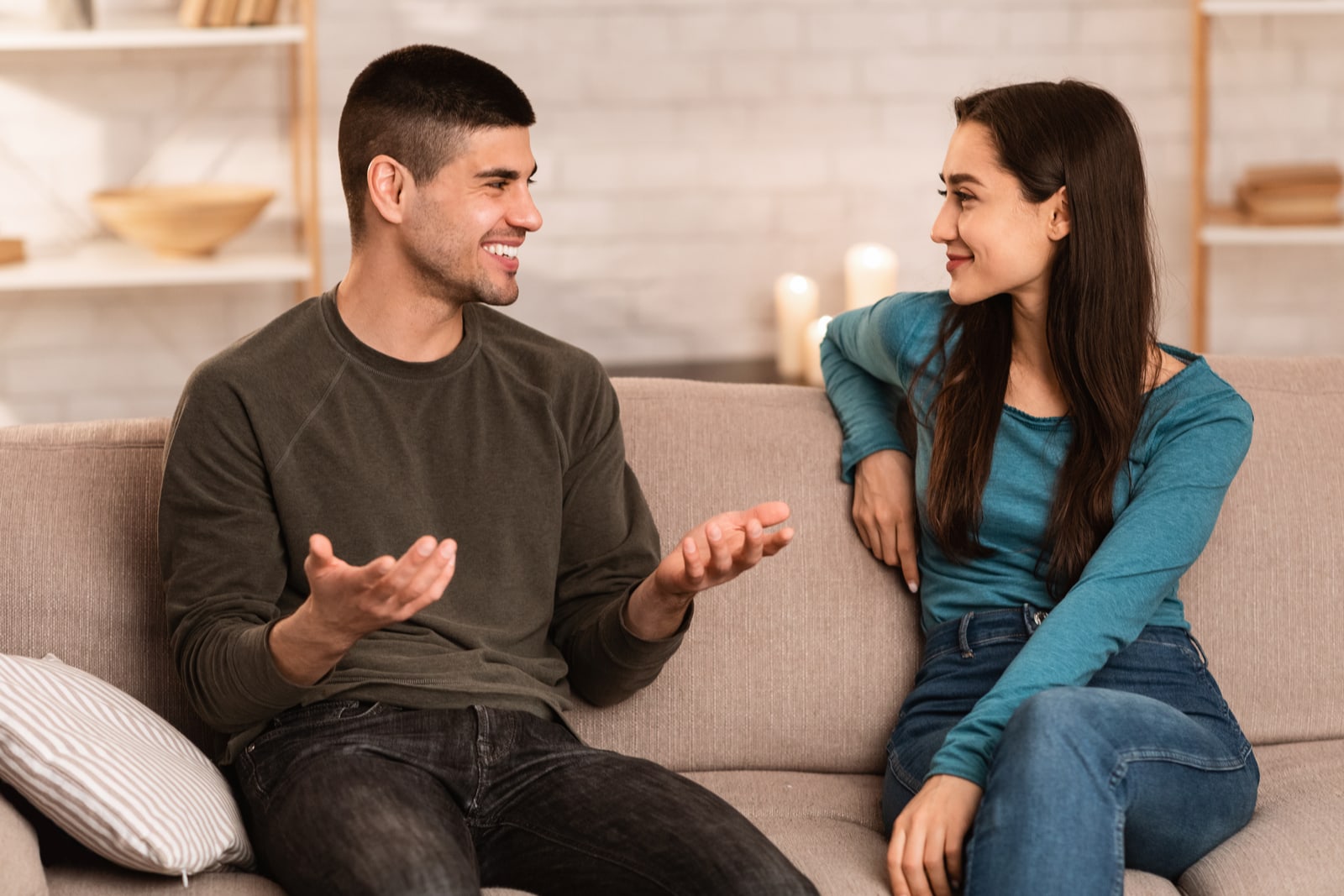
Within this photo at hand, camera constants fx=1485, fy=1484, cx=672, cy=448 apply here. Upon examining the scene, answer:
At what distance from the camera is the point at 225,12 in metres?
3.16

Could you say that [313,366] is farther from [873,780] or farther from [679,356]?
[679,356]

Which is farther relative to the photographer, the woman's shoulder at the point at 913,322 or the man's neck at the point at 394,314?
the woman's shoulder at the point at 913,322

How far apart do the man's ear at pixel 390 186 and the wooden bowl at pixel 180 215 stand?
1.55m

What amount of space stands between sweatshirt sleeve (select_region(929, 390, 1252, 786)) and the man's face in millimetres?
712

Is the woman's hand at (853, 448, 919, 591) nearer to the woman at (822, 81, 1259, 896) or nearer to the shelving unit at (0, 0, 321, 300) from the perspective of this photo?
the woman at (822, 81, 1259, 896)

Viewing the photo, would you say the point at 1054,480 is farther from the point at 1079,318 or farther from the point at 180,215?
the point at 180,215

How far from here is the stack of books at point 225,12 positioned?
3150 millimetres

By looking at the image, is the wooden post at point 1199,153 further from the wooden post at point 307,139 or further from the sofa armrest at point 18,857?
the sofa armrest at point 18,857

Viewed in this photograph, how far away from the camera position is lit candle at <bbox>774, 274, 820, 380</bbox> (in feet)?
11.1

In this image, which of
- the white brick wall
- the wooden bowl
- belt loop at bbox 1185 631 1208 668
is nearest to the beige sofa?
belt loop at bbox 1185 631 1208 668

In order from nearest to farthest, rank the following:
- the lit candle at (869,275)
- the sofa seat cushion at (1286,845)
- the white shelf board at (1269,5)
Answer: the sofa seat cushion at (1286,845) → the white shelf board at (1269,5) → the lit candle at (869,275)

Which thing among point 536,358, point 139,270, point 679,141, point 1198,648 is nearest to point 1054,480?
point 1198,648

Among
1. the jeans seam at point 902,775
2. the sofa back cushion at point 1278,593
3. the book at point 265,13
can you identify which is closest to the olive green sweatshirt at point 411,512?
the jeans seam at point 902,775

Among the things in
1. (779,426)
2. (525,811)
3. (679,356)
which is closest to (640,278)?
(679,356)
